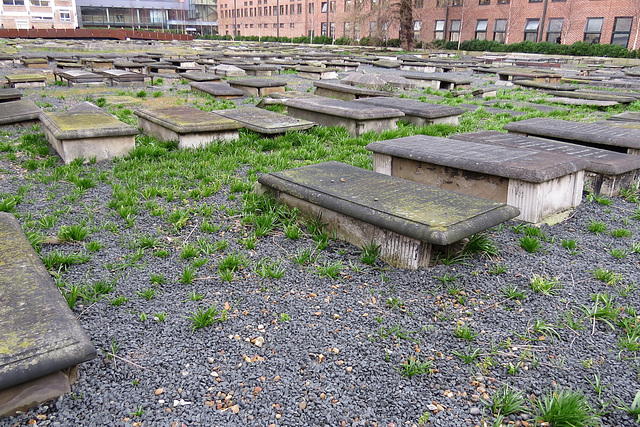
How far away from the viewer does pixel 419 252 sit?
3115 millimetres

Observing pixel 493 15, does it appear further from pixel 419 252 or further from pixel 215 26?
pixel 215 26

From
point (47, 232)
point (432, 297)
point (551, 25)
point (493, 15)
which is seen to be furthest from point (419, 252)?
point (493, 15)

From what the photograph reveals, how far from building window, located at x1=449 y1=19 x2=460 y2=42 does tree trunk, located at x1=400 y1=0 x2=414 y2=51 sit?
942 centimetres

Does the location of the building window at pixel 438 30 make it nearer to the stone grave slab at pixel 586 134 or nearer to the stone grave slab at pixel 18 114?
the stone grave slab at pixel 586 134

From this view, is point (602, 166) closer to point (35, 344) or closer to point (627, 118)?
point (627, 118)

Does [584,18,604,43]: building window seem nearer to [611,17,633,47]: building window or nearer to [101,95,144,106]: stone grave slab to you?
[611,17,633,47]: building window

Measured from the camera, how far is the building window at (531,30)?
39.5 metres

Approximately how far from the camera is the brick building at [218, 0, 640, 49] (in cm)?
3562

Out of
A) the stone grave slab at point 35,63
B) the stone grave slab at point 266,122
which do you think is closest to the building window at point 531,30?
the stone grave slab at point 35,63

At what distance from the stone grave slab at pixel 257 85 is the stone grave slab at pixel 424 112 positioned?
349cm

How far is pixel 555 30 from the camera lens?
127 ft

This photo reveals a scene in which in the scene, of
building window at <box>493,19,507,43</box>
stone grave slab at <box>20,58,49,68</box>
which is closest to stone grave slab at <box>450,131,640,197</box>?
stone grave slab at <box>20,58,49,68</box>

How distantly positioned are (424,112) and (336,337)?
18.8 ft

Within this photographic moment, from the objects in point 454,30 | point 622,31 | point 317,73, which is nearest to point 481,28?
point 454,30
